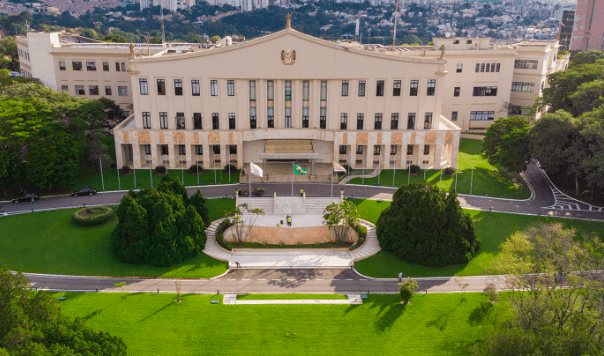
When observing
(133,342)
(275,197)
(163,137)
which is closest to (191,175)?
(163,137)

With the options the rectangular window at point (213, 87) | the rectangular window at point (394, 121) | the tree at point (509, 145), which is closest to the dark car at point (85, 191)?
the rectangular window at point (213, 87)

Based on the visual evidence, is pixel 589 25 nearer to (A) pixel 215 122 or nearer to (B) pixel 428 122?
(B) pixel 428 122

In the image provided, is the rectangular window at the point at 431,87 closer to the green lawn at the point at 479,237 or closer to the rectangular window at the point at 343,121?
the rectangular window at the point at 343,121

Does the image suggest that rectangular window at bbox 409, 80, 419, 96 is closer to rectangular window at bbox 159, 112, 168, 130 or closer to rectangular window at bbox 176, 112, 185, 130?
rectangular window at bbox 176, 112, 185, 130

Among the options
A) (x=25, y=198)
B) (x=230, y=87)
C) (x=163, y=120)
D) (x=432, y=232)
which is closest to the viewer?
(x=432, y=232)

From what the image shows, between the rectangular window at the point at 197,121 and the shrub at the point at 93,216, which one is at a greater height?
the rectangular window at the point at 197,121

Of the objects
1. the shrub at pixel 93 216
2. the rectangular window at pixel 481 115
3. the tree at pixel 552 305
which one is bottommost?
the shrub at pixel 93 216

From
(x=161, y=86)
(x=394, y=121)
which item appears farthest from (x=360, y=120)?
(x=161, y=86)
